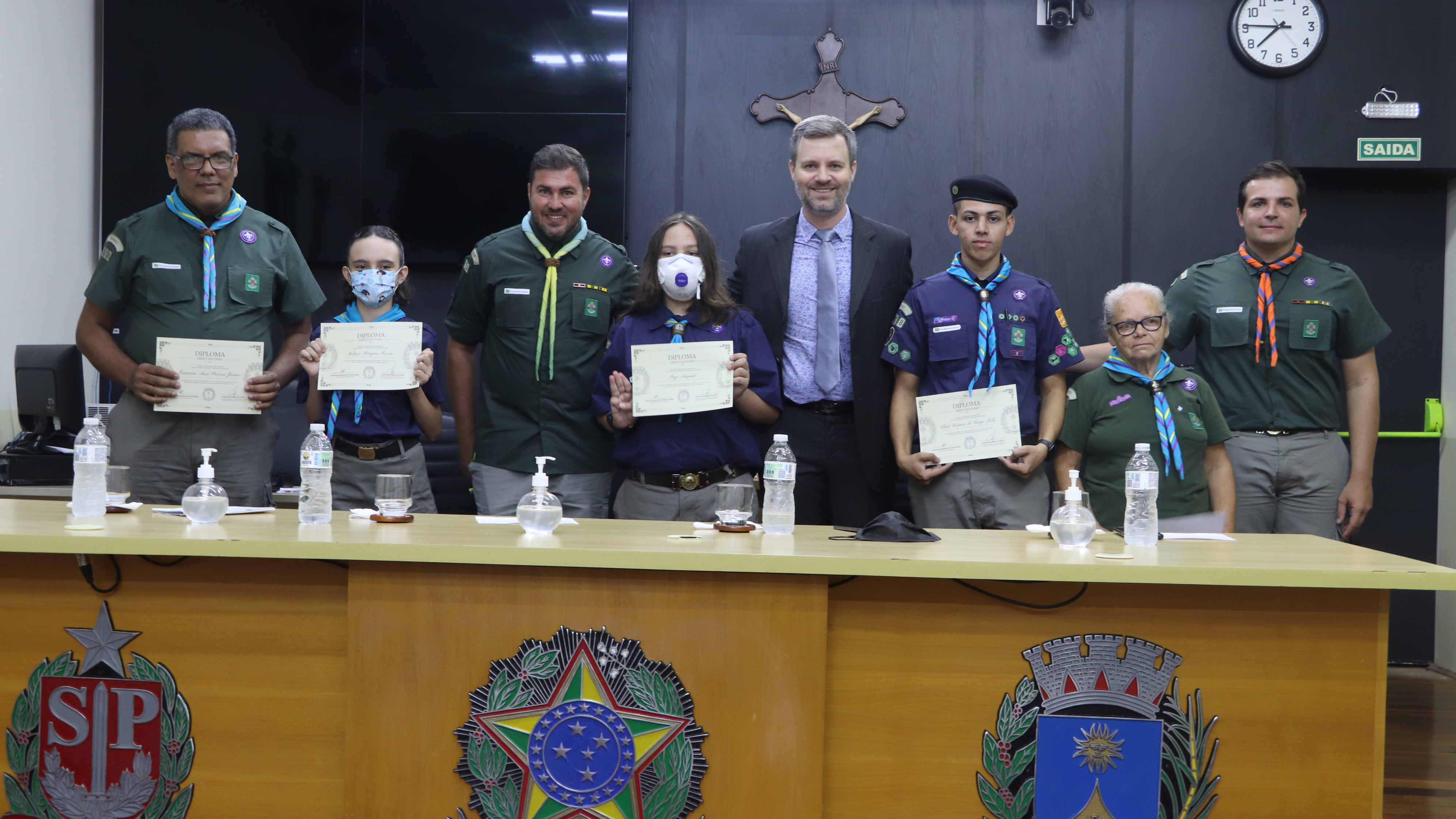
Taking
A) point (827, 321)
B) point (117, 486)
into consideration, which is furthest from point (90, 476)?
point (827, 321)

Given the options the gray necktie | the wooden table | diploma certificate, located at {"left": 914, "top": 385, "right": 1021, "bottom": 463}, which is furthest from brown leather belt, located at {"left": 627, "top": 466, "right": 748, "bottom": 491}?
the wooden table

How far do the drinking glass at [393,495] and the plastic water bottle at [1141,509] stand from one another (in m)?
1.76

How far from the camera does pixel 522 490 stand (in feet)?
11.0

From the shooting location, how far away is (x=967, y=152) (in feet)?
18.2

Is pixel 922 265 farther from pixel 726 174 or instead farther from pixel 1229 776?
pixel 1229 776

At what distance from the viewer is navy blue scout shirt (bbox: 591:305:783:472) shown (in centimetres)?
312

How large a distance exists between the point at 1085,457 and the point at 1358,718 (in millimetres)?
1278

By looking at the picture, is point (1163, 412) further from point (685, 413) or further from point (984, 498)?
point (685, 413)

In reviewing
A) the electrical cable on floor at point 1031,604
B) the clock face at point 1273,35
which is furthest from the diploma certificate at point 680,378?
the clock face at point 1273,35

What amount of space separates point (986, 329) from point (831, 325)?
0.50 meters

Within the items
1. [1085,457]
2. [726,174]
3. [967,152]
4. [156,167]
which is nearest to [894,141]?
[967,152]

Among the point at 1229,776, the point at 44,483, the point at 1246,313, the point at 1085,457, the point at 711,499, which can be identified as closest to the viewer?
A: the point at 1229,776

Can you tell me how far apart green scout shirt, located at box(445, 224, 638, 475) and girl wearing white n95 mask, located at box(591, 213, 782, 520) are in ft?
0.45

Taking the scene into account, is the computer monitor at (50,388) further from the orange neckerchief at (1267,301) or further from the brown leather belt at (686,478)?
the orange neckerchief at (1267,301)
